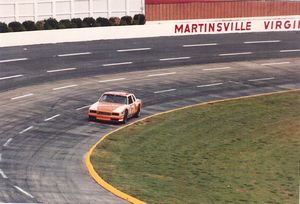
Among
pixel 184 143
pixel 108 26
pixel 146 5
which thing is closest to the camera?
pixel 184 143

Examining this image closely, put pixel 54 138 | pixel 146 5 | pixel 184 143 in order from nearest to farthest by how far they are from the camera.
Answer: pixel 54 138, pixel 184 143, pixel 146 5

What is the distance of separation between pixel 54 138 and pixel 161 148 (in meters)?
5.05

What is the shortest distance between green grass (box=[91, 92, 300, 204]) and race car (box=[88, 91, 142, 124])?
84 cm

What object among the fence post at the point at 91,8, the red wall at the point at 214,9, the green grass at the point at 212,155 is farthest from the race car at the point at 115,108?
the red wall at the point at 214,9

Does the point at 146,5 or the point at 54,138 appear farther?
the point at 146,5

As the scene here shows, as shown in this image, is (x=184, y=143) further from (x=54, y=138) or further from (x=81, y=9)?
(x=81, y=9)

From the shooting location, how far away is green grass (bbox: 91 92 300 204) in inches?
1000

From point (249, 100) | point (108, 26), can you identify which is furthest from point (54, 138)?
point (108, 26)

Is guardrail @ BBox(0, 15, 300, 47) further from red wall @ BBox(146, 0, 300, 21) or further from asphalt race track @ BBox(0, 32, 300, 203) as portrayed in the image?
asphalt race track @ BBox(0, 32, 300, 203)

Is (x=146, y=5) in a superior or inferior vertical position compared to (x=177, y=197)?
superior

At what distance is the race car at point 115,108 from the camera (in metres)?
33.6

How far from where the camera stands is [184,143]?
32.8 meters

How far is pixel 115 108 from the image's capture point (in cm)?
3369

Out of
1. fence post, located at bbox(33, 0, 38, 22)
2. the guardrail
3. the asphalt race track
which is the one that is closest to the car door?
the asphalt race track
